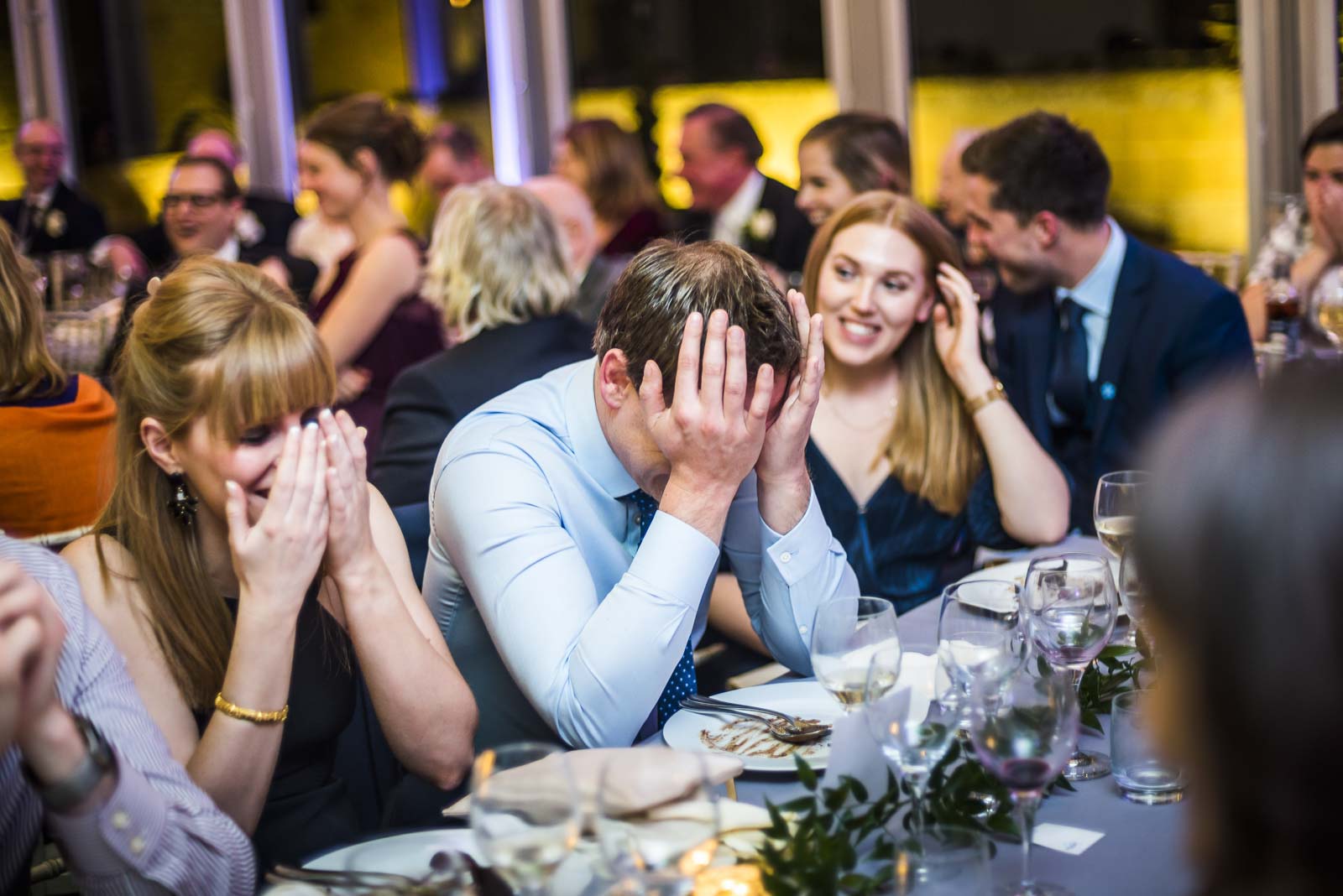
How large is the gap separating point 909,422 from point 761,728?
1.27m

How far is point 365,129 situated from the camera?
424 cm

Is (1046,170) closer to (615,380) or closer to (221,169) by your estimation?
(615,380)

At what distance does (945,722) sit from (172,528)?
3.31 ft

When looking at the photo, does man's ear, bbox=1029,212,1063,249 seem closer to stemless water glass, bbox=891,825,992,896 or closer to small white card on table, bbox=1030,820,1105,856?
small white card on table, bbox=1030,820,1105,856

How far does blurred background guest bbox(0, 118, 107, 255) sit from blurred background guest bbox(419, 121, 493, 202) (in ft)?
6.33

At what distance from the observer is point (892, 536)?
2633 mm

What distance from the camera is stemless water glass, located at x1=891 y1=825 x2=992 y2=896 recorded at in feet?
3.51

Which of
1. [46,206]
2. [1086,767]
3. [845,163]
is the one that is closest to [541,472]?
[1086,767]

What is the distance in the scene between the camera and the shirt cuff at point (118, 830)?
3.91 ft

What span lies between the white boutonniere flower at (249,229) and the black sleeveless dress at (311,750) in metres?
4.48

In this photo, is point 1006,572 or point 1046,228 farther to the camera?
point 1046,228

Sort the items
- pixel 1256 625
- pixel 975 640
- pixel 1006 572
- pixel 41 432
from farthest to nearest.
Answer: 1. pixel 41 432
2. pixel 1006 572
3. pixel 975 640
4. pixel 1256 625

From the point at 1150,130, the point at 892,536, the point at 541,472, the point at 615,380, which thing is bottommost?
the point at 892,536

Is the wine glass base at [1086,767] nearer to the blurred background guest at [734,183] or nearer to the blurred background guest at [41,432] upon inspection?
the blurred background guest at [41,432]
